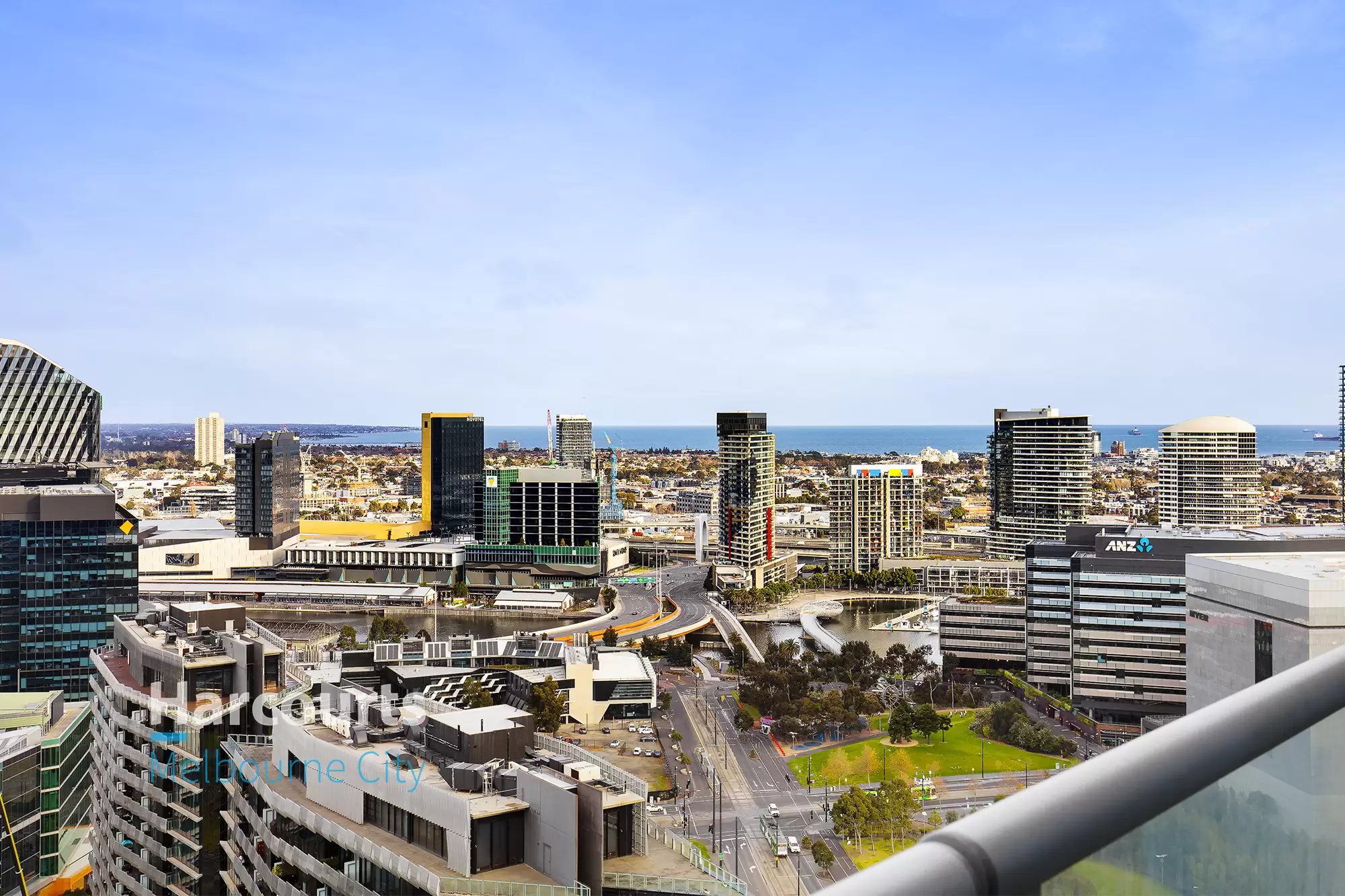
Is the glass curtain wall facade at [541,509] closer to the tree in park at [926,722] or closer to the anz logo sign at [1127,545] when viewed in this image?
the anz logo sign at [1127,545]

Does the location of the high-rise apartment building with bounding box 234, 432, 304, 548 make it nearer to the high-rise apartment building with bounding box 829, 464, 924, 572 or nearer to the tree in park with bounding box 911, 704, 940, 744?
the high-rise apartment building with bounding box 829, 464, 924, 572

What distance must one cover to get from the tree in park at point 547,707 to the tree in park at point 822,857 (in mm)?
3969

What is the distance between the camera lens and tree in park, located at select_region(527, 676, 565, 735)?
38.5 ft

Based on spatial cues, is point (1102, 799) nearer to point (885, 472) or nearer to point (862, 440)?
point (885, 472)

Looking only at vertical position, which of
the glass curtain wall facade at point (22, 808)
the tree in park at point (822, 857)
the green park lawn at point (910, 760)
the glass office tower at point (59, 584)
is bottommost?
the green park lawn at point (910, 760)

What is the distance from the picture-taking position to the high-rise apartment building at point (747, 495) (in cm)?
2547

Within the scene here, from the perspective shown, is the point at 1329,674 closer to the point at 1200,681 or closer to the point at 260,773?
the point at 260,773

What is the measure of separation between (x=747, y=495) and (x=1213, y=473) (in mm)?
14365

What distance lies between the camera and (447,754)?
464cm

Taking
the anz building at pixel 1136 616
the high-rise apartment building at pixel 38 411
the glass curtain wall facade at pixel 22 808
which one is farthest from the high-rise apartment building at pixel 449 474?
the glass curtain wall facade at pixel 22 808

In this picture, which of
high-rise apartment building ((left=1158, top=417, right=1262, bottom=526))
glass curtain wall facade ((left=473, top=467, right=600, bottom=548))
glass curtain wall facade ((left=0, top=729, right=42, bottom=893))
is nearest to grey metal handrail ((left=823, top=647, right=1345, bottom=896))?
glass curtain wall facade ((left=0, top=729, right=42, bottom=893))

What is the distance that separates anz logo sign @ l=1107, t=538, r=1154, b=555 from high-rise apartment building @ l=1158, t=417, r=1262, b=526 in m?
17.0

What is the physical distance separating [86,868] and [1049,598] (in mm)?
12388

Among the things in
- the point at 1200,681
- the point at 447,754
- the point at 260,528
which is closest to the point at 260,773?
the point at 447,754
